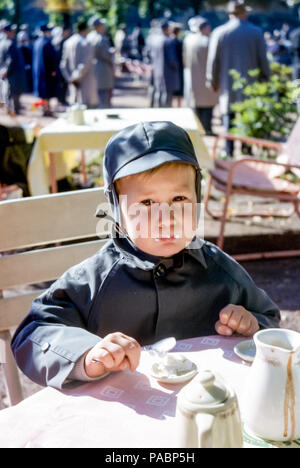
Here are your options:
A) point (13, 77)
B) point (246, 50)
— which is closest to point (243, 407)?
point (246, 50)

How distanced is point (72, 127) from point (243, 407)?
4365 mm

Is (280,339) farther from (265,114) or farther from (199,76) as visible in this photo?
(199,76)

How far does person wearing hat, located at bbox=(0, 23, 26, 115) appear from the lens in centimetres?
1323

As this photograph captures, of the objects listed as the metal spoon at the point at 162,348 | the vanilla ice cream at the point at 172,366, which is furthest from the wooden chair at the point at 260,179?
the vanilla ice cream at the point at 172,366

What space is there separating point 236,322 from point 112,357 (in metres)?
0.40

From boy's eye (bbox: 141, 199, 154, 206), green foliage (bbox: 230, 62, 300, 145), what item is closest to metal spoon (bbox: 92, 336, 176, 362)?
boy's eye (bbox: 141, 199, 154, 206)

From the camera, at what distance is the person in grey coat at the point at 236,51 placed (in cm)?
816

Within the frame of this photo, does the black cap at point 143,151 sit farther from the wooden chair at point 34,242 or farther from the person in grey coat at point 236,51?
the person in grey coat at point 236,51

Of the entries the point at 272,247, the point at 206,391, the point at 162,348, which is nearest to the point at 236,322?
the point at 162,348

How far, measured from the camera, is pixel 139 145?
1628 mm

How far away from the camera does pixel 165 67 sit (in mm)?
11781

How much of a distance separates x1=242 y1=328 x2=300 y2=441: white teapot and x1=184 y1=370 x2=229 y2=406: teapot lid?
16 cm

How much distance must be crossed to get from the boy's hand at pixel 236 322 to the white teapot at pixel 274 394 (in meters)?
0.49

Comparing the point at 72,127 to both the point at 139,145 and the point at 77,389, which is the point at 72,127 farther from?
the point at 77,389
